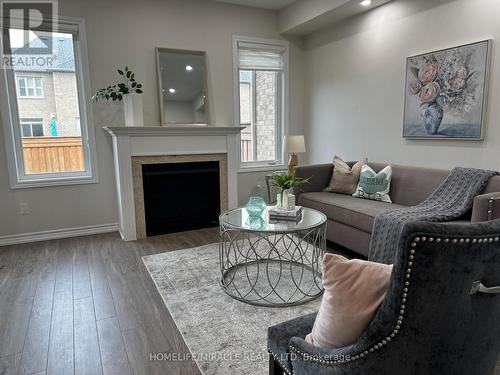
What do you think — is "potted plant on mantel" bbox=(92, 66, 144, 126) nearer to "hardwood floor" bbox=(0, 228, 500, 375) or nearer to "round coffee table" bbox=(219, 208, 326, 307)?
"hardwood floor" bbox=(0, 228, 500, 375)

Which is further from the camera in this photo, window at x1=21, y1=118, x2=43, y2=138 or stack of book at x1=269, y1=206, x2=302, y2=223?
window at x1=21, y1=118, x2=43, y2=138

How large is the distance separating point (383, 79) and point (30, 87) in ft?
12.5

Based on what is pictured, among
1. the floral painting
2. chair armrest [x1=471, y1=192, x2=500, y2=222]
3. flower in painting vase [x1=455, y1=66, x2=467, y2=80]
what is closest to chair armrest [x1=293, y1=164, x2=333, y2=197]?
the floral painting

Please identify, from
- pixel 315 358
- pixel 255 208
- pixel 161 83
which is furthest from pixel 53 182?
pixel 315 358

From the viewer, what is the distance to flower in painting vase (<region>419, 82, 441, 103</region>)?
314cm

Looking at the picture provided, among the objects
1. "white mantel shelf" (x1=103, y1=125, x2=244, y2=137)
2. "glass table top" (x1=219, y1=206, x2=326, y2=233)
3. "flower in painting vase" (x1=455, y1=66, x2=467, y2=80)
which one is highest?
"flower in painting vase" (x1=455, y1=66, x2=467, y2=80)

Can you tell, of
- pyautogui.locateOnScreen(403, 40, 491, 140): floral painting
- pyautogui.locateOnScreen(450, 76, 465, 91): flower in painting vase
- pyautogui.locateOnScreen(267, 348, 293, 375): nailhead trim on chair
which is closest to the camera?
pyautogui.locateOnScreen(267, 348, 293, 375): nailhead trim on chair

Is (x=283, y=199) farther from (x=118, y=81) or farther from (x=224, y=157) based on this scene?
(x=118, y=81)

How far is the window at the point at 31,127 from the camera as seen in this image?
12.0 ft

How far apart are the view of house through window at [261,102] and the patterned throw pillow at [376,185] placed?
1.84m

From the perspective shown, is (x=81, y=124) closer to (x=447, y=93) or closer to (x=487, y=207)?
(x=447, y=93)

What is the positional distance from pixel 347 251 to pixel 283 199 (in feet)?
3.76

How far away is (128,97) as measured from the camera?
368 centimetres

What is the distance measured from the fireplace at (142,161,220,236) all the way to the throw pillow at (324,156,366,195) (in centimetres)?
141
